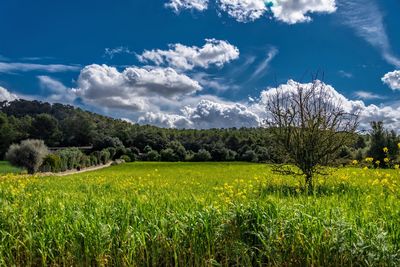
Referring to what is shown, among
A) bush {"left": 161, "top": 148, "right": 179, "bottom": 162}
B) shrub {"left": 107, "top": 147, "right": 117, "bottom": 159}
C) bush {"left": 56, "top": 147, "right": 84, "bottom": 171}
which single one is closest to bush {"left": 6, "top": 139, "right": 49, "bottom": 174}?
bush {"left": 56, "top": 147, "right": 84, "bottom": 171}

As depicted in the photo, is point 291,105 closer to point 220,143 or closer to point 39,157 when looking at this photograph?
point 39,157

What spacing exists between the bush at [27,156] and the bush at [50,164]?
3.54ft

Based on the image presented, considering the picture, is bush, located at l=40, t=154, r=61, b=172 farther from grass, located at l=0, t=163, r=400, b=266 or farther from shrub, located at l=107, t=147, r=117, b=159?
grass, located at l=0, t=163, r=400, b=266

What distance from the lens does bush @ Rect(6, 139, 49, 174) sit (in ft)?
201

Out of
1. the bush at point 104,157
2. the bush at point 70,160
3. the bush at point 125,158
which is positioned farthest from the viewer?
the bush at point 125,158

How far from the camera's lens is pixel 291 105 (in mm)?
16406

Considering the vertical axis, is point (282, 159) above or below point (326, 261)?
above

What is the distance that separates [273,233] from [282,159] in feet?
36.1

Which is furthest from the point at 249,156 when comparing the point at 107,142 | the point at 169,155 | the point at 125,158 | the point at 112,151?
the point at 107,142

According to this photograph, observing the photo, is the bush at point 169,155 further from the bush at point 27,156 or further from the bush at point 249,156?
the bush at point 27,156

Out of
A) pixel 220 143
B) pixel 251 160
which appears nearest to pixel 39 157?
pixel 251 160

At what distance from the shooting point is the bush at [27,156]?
6112 cm

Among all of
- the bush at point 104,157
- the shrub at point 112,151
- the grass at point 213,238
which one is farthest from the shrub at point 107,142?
the grass at point 213,238

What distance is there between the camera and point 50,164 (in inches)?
2516
